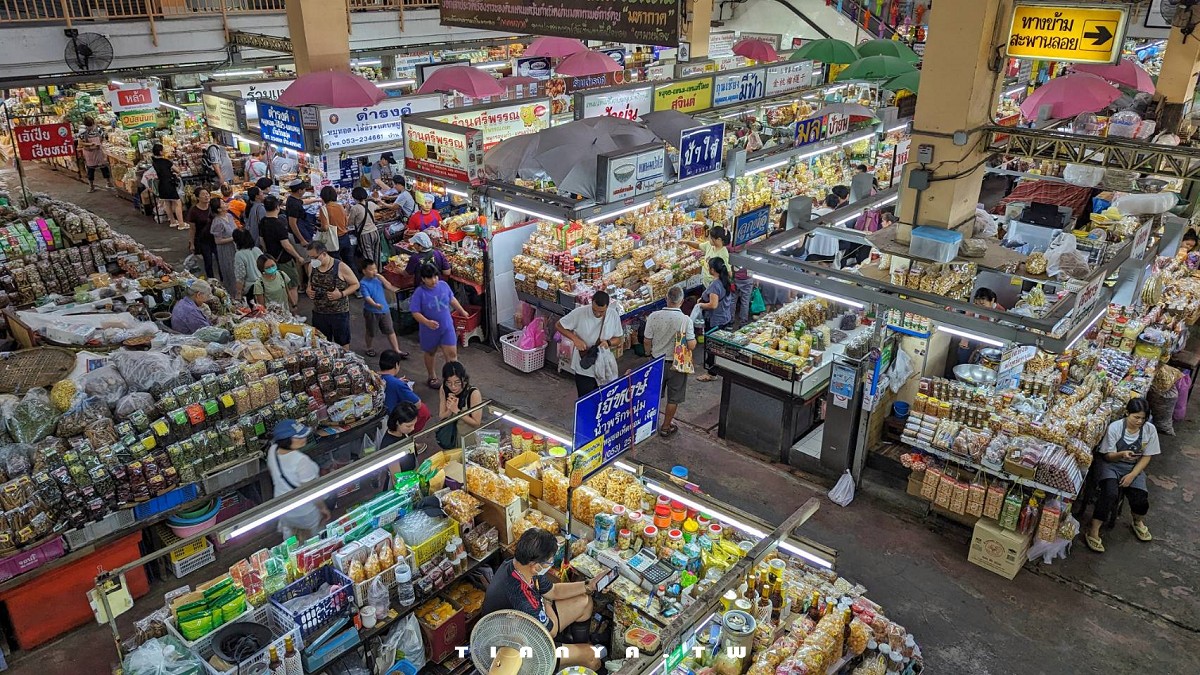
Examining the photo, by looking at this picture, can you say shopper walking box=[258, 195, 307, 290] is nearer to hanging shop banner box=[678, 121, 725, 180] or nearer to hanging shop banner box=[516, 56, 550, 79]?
hanging shop banner box=[678, 121, 725, 180]

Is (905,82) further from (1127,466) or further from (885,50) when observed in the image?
(1127,466)

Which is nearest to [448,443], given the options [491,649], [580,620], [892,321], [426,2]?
[580,620]

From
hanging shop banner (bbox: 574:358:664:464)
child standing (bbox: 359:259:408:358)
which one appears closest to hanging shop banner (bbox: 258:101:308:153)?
child standing (bbox: 359:259:408:358)

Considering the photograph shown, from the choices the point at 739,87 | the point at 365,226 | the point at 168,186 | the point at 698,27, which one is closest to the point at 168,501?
the point at 365,226

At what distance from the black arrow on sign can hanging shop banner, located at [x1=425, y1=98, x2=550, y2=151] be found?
24.1 feet

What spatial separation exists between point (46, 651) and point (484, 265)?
675 cm

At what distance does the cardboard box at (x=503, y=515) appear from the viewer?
607cm

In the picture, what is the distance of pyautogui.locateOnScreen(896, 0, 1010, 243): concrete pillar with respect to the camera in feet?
27.4

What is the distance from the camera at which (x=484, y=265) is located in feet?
37.4

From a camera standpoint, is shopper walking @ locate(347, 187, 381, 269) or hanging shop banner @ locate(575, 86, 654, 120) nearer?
shopper walking @ locate(347, 187, 381, 269)

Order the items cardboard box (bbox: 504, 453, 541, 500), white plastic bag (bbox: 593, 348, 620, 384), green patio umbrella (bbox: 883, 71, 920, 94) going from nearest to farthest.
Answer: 1. cardboard box (bbox: 504, 453, 541, 500)
2. white plastic bag (bbox: 593, 348, 620, 384)
3. green patio umbrella (bbox: 883, 71, 920, 94)

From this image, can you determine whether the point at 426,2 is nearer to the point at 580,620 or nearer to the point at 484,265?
the point at 484,265

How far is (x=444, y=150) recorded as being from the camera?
1079cm

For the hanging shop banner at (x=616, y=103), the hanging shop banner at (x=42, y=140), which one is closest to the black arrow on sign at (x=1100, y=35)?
the hanging shop banner at (x=616, y=103)
